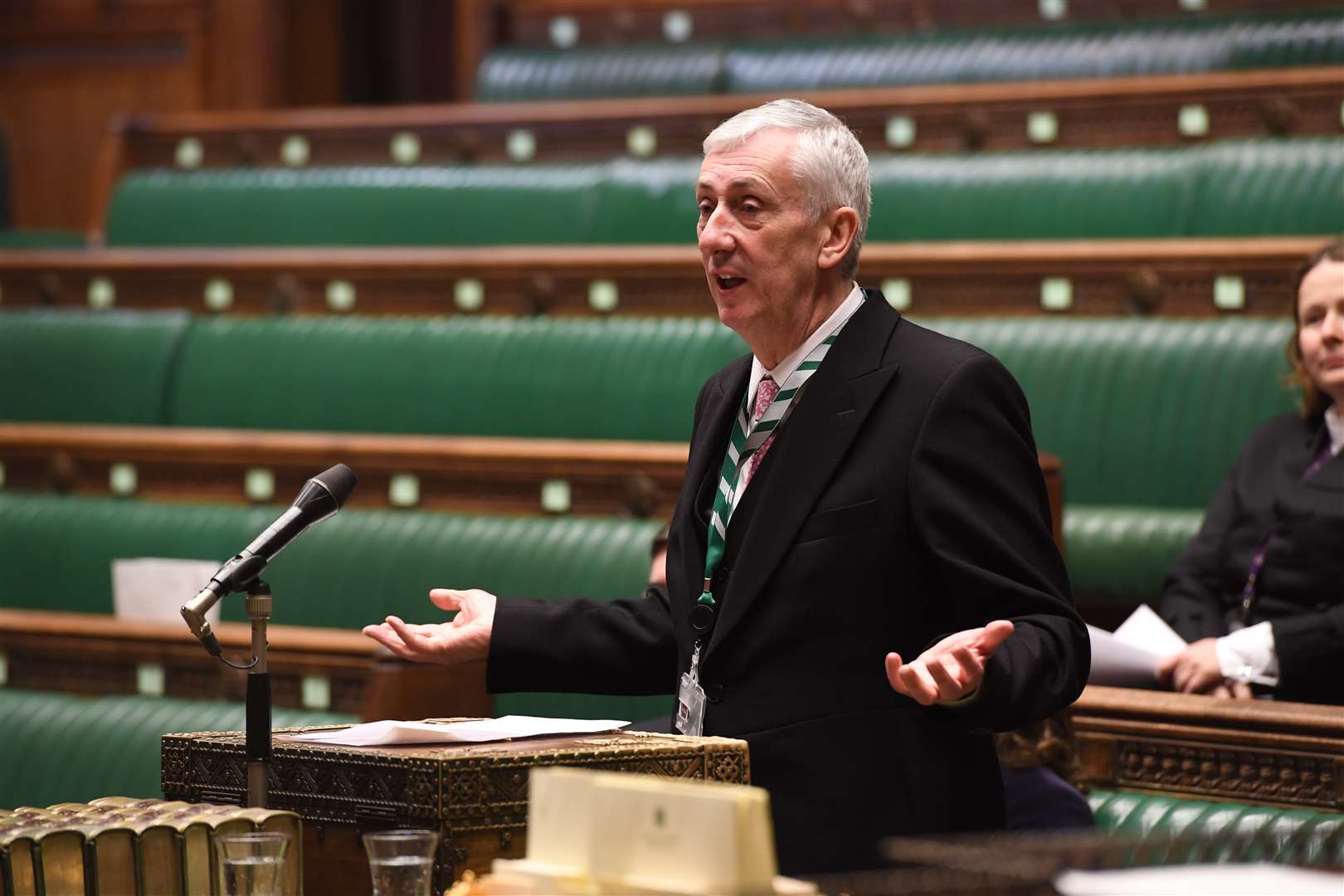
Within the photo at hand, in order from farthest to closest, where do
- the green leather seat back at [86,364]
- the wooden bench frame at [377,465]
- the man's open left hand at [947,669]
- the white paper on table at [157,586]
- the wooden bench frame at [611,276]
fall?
1. the green leather seat back at [86,364]
2. the wooden bench frame at [611,276]
3. the wooden bench frame at [377,465]
4. the white paper on table at [157,586]
5. the man's open left hand at [947,669]

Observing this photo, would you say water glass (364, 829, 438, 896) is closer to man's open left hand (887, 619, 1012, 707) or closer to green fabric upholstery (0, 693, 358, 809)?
man's open left hand (887, 619, 1012, 707)

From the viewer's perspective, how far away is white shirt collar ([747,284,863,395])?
116 centimetres

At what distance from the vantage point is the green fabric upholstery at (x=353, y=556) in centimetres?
218

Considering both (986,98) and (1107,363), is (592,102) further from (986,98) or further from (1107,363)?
(1107,363)

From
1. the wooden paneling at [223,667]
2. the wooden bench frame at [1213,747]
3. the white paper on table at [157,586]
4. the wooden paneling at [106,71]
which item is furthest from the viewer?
the wooden paneling at [106,71]

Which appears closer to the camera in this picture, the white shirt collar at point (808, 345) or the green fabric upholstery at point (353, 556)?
the white shirt collar at point (808, 345)

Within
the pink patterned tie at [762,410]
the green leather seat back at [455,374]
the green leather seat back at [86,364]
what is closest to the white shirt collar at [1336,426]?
the green leather seat back at [455,374]

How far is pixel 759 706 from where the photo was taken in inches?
43.1

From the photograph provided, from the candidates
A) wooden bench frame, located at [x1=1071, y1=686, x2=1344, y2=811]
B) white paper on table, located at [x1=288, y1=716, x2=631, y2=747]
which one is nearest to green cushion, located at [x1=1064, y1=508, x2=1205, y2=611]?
wooden bench frame, located at [x1=1071, y1=686, x2=1344, y2=811]

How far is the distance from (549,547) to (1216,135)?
1.30 meters

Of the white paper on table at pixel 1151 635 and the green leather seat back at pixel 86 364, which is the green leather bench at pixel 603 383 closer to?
the green leather seat back at pixel 86 364

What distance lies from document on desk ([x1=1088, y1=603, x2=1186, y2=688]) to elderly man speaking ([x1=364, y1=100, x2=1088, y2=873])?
30.4 inches

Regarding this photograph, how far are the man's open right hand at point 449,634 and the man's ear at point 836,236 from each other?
304 mm

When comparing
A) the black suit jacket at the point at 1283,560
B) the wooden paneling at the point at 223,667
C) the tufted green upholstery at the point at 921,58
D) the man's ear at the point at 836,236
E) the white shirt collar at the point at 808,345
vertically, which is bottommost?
the wooden paneling at the point at 223,667
